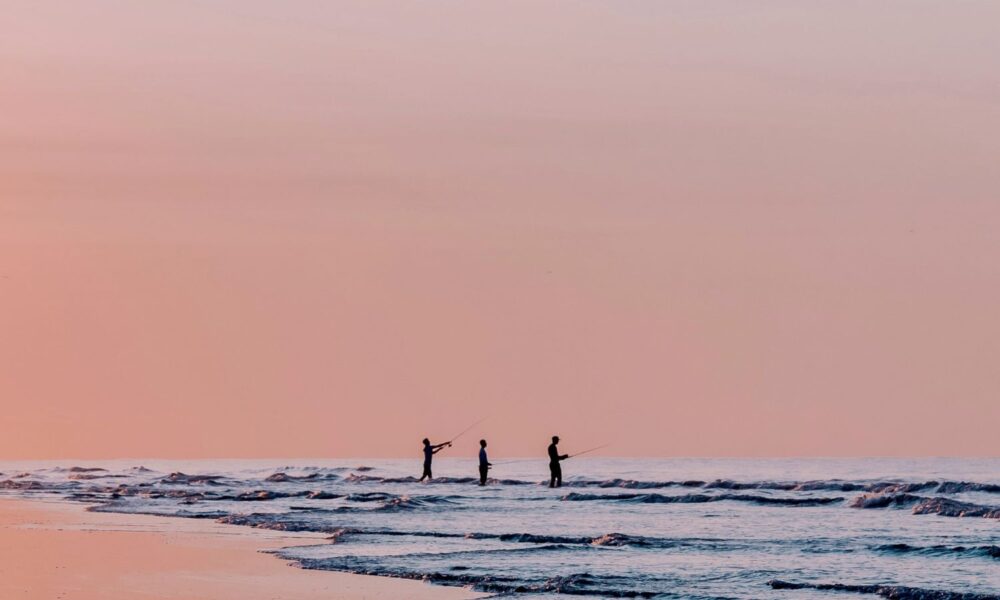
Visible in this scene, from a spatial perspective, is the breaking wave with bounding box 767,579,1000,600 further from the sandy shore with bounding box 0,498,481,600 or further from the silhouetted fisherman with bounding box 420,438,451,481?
the silhouetted fisherman with bounding box 420,438,451,481

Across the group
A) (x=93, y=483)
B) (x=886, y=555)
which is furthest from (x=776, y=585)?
(x=93, y=483)

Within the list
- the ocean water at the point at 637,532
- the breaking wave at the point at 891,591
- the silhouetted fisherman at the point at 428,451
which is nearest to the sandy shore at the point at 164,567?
the ocean water at the point at 637,532

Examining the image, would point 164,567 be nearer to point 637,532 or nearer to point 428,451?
point 637,532

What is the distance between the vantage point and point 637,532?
2897 centimetres

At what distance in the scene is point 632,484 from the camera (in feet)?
168

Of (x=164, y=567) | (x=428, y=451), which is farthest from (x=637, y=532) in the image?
(x=428, y=451)

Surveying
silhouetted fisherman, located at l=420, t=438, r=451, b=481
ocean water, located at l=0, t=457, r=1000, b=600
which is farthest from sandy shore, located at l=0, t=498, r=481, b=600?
silhouetted fisherman, located at l=420, t=438, r=451, b=481

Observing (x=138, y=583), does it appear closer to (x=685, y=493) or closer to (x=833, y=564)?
(x=833, y=564)

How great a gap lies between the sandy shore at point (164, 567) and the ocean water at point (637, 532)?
0.83 m

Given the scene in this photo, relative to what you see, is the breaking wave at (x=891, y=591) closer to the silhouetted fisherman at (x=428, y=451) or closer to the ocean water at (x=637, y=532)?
the ocean water at (x=637, y=532)

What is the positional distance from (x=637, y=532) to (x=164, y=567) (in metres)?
9.31

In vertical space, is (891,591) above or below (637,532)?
below

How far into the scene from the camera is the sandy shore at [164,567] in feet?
65.1

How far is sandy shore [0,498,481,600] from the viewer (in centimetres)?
1984
